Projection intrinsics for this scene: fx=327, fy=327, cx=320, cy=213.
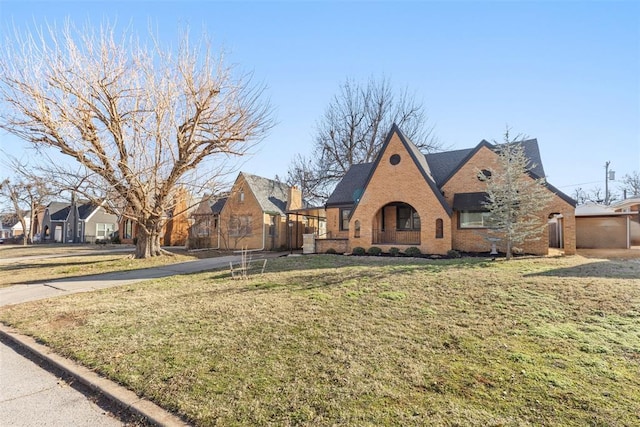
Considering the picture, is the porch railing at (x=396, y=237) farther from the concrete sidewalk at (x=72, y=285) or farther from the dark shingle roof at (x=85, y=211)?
the dark shingle roof at (x=85, y=211)

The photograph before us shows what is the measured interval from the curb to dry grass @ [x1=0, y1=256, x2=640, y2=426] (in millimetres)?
110

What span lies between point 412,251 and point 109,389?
15.1m

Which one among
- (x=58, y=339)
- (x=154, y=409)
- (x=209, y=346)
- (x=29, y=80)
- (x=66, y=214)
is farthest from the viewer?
(x=66, y=214)

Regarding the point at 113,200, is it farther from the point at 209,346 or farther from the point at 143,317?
the point at 209,346

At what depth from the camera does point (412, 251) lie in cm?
1706

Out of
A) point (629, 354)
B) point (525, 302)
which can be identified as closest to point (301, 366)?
point (629, 354)

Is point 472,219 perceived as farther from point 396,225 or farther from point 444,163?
point 444,163

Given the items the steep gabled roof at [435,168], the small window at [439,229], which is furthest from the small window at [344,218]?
the small window at [439,229]

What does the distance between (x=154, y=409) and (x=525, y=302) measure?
23.0 ft

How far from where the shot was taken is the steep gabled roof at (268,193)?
26.6m

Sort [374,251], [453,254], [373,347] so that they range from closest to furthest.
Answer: [373,347], [453,254], [374,251]

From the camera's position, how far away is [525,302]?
22.7ft

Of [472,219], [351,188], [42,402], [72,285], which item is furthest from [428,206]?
[42,402]

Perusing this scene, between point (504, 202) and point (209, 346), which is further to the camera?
point (504, 202)
